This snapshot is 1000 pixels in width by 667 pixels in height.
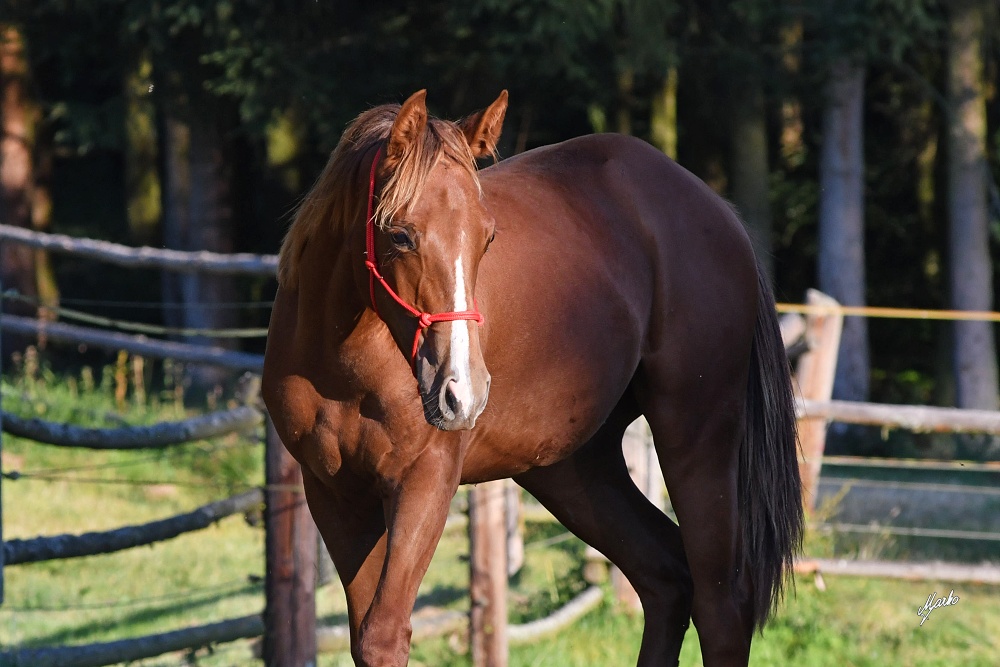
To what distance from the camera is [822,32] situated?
10055 millimetres

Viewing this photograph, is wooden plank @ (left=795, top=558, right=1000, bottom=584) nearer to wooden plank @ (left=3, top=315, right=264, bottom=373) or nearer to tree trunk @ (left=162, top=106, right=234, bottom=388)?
wooden plank @ (left=3, top=315, right=264, bottom=373)

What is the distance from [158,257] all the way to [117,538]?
1856mm

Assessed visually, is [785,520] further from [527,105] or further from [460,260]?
[527,105]

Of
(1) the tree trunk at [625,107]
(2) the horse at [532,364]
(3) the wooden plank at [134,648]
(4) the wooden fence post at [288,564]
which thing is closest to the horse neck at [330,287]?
(2) the horse at [532,364]

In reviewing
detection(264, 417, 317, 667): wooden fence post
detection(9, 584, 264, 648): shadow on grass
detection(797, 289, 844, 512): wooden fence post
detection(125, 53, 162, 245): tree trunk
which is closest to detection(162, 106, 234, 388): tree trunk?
detection(125, 53, 162, 245): tree trunk

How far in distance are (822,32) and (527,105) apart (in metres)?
2.73

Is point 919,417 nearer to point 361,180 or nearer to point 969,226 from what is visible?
point 361,180

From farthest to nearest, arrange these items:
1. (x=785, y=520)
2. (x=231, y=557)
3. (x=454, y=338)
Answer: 1. (x=231, y=557)
2. (x=785, y=520)
3. (x=454, y=338)

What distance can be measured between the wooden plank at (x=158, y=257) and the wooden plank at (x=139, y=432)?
62 cm

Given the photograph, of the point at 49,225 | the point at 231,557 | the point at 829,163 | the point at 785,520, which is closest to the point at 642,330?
the point at 785,520

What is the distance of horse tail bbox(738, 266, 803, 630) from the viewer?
381cm

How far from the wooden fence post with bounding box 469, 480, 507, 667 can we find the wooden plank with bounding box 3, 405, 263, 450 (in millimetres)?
1012

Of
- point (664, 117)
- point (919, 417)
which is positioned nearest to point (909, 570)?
point (919, 417)

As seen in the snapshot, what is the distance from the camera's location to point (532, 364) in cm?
325
